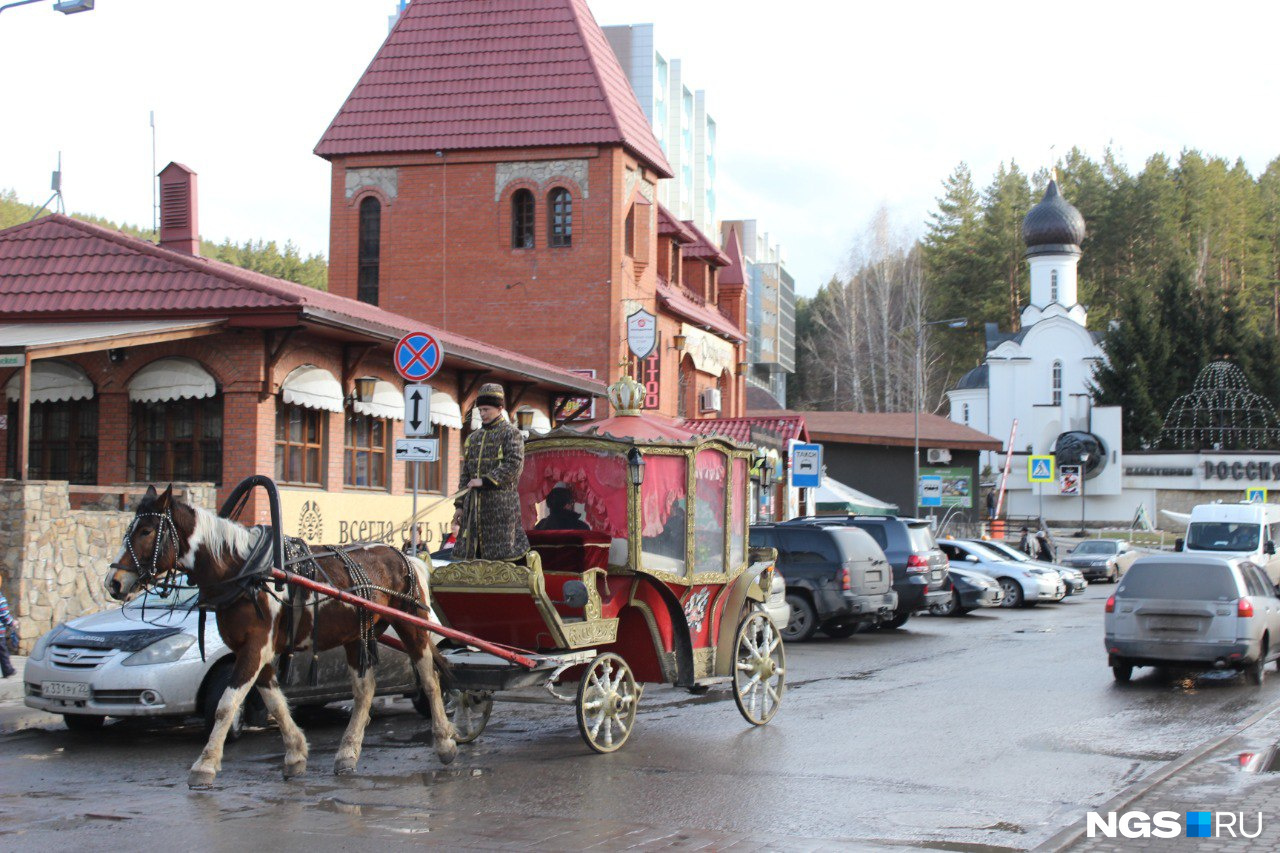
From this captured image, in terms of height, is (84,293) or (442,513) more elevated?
(84,293)

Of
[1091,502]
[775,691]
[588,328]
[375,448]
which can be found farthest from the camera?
[1091,502]

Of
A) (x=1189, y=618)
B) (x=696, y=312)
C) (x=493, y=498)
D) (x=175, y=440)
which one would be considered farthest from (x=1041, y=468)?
(x=493, y=498)

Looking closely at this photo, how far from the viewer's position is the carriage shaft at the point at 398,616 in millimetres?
9461

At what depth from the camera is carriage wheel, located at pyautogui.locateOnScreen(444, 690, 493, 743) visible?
11.3 m

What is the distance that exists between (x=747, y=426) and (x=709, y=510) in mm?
28935

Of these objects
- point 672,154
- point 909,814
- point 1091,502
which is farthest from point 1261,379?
point 909,814

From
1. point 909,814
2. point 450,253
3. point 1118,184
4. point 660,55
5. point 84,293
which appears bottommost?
point 909,814

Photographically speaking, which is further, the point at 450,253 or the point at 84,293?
the point at 450,253

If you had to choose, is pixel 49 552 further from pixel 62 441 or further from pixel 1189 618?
pixel 1189 618

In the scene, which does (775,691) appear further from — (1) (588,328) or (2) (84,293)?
(1) (588,328)

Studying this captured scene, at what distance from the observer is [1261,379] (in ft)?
251

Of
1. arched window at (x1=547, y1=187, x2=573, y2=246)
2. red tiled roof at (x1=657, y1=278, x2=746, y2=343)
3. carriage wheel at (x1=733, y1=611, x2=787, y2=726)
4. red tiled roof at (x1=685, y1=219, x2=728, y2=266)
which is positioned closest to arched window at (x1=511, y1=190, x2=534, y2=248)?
arched window at (x1=547, y1=187, x2=573, y2=246)

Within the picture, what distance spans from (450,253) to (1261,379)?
56509 millimetres

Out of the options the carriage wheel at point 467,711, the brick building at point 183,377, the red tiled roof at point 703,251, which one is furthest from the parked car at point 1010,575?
the carriage wheel at point 467,711
